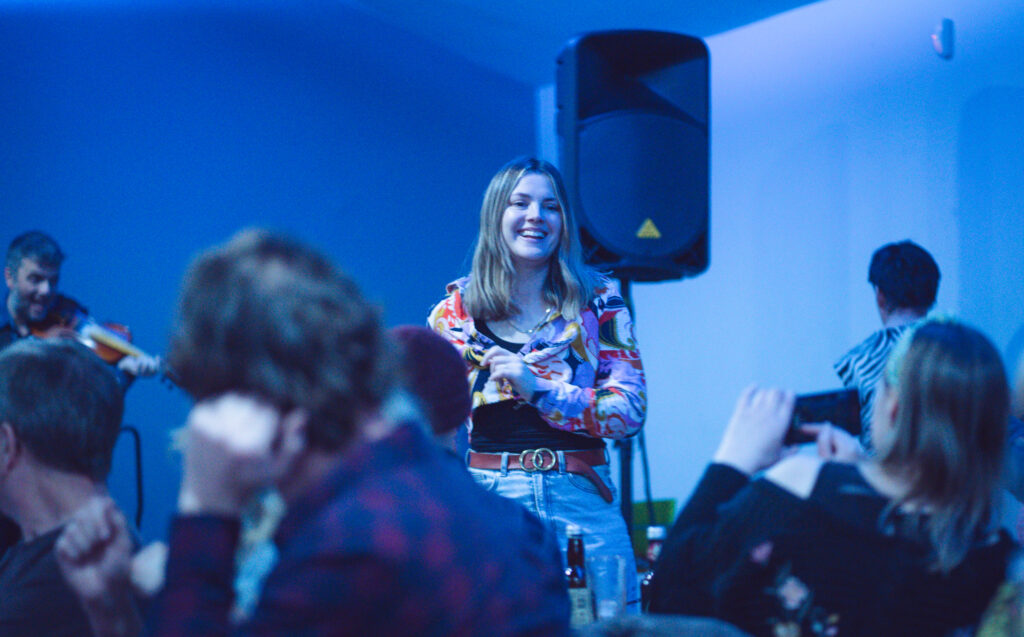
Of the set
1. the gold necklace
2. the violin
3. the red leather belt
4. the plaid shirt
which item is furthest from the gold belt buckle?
the violin

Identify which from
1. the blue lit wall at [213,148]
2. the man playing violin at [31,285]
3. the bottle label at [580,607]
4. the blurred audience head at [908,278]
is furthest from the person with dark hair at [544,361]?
the man playing violin at [31,285]

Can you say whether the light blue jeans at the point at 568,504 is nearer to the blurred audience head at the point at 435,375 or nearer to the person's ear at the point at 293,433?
the blurred audience head at the point at 435,375

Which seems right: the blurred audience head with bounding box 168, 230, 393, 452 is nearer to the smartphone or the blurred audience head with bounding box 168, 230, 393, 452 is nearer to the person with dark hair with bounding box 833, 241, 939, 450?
the smartphone

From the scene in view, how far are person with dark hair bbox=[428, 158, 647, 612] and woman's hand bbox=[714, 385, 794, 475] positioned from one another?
57 centimetres

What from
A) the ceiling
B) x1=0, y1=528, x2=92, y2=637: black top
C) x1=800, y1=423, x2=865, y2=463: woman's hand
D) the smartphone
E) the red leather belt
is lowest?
x1=0, y1=528, x2=92, y2=637: black top

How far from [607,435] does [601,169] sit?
1.14 m

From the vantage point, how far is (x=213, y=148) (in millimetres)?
4020

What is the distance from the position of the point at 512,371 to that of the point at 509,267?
31 centimetres

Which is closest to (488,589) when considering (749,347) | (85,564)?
(85,564)

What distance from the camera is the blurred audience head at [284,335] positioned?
0.75 meters

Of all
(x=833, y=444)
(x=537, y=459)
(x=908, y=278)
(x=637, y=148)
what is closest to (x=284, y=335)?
(x=833, y=444)

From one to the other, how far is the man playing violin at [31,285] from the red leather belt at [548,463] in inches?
83.0

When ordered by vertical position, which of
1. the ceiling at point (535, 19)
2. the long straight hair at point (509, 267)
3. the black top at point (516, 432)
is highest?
the ceiling at point (535, 19)

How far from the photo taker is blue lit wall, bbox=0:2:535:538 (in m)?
3.63
